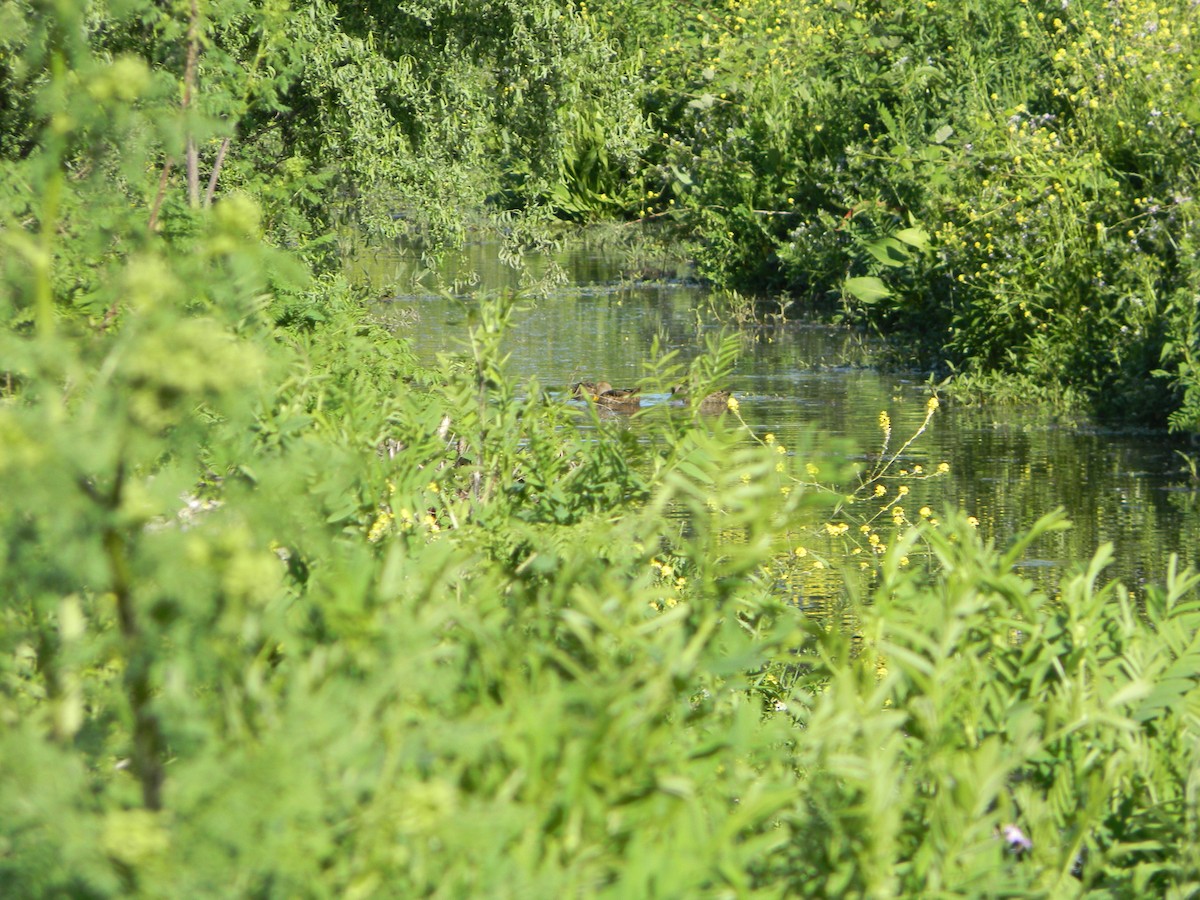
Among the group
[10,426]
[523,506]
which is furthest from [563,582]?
[523,506]

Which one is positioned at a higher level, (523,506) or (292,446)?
(292,446)

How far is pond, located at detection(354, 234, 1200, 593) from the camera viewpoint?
6672 millimetres

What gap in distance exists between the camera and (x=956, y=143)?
11.1 m

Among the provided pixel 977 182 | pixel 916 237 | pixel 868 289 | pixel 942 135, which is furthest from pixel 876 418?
pixel 942 135

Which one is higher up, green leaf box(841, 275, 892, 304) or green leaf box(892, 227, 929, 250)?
green leaf box(892, 227, 929, 250)

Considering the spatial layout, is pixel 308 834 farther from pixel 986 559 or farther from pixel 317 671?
pixel 986 559

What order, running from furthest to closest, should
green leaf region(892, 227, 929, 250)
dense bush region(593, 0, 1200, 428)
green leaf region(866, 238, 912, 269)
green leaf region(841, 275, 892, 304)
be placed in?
green leaf region(841, 275, 892, 304) < green leaf region(866, 238, 912, 269) < green leaf region(892, 227, 929, 250) < dense bush region(593, 0, 1200, 428)

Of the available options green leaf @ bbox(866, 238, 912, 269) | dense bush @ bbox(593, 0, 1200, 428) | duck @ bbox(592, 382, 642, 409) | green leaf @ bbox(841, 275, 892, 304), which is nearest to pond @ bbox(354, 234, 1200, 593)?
duck @ bbox(592, 382, 642, 409)

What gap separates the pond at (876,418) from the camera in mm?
6672

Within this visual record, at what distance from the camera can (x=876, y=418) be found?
353 inches

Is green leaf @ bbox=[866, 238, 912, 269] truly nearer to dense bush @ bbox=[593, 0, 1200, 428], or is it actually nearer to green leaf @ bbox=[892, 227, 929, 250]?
dense bush @ bbox=[593, 0, 1200, 428]

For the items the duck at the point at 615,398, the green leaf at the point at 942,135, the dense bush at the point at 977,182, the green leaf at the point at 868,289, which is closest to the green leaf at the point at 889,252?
the dense bush at the point at 977,182

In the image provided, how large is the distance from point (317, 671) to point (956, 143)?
407 inches

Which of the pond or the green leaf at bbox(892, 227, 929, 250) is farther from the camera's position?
the green leaf at bbox(892, 227, 929, 250)
